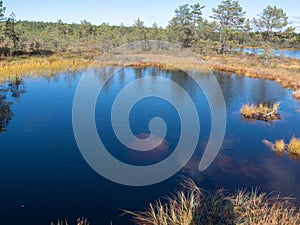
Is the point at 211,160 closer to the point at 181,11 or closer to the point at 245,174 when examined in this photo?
the point at 245,174

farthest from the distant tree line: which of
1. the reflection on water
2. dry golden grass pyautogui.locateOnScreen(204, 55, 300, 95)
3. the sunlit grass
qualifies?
the sunlit grass

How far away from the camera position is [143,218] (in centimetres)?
813

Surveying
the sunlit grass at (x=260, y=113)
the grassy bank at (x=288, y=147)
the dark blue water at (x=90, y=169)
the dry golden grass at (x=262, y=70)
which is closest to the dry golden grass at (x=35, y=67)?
the dark blue water at (x=90, y=169)

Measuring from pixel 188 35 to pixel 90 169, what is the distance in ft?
164

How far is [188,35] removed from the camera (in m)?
56.9

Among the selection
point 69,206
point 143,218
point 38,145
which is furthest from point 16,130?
point 143,218

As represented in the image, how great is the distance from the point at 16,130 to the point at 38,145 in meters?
2.45

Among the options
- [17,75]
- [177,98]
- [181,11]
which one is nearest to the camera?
[177,98]

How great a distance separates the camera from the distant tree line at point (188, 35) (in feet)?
139

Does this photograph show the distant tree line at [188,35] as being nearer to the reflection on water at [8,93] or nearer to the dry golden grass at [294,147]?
the reflection on water at [8,93]

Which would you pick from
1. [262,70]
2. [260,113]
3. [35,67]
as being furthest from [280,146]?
[35,67]

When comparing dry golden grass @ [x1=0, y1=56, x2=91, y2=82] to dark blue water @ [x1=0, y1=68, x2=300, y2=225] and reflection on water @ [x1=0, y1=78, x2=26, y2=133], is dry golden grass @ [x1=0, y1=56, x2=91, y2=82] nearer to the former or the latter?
reflection on water @ [x1=0, y1=78, x2=26, y2=133]

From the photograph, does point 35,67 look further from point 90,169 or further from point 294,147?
point 294,147

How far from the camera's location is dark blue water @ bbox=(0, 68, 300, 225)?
8961 mm
